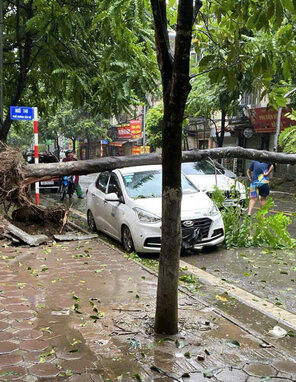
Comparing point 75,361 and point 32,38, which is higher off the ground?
point 32,38

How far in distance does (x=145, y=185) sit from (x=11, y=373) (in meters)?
5.83

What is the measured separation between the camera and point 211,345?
13.1ft

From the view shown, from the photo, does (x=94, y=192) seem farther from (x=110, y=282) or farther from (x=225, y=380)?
(x=225, y=380)

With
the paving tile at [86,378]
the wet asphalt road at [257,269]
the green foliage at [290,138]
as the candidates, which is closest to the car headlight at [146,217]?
the wet asphalt road at [257,269]

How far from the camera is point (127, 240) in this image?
8.24 metres

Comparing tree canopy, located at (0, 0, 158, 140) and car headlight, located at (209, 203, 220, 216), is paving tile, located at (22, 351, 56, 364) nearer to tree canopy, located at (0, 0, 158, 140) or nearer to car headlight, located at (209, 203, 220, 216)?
car headlight, located at (209, 203, 220, 216)

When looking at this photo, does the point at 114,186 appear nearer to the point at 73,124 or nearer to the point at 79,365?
the point at 79,365

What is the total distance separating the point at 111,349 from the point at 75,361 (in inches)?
15.1

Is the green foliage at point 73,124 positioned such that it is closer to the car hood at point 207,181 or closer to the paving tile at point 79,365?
the car hood at point 207,181

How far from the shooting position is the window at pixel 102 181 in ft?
32.1

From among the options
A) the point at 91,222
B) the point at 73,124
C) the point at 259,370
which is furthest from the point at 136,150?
the point at 259,370

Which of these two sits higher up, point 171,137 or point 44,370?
point 171,137

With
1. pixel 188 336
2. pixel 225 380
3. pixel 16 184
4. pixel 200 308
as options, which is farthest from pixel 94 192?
pixel 225 380

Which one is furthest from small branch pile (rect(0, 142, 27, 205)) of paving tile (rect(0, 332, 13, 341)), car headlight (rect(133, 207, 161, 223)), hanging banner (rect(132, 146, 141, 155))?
hanging banner (rect(132, 146, 141, 155))
